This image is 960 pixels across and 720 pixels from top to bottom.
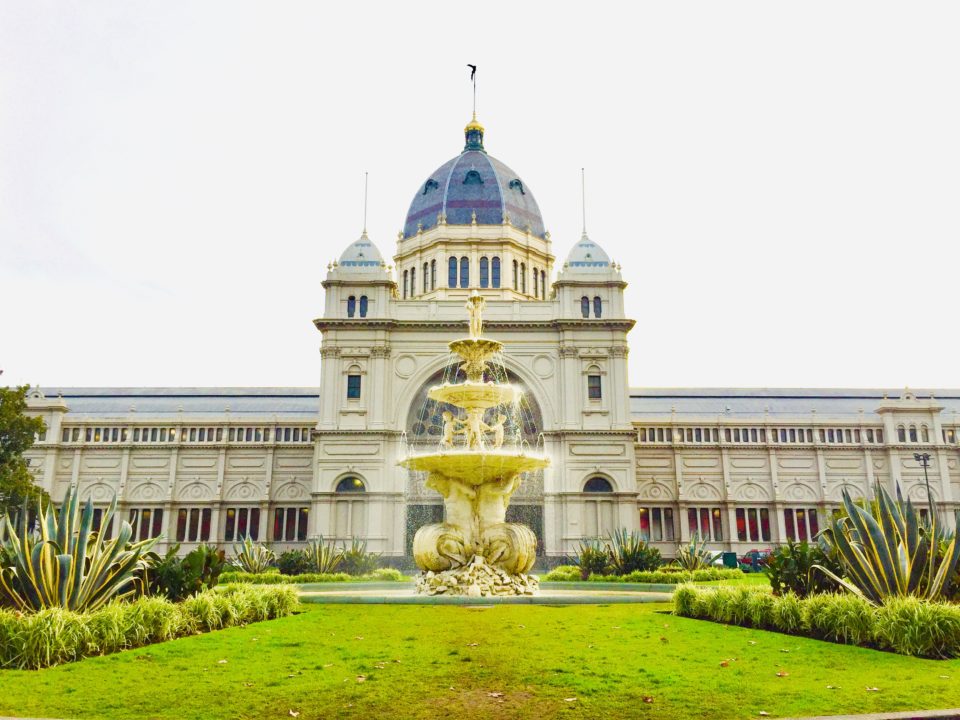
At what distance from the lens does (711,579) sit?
94.0ft

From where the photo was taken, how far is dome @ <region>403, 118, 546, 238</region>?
5988cm

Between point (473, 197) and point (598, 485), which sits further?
point (473, 197)

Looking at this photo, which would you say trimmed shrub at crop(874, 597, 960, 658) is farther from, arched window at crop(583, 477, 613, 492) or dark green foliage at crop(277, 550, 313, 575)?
arched window at crop(583, 477, 613, 492)

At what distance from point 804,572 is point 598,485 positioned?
33254 millimetres

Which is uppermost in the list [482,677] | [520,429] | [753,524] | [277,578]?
[520,429]

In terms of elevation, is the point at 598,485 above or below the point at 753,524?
above

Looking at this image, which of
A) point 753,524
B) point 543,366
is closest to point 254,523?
point 543,366

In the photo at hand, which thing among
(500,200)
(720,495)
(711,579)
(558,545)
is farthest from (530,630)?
(500,200)

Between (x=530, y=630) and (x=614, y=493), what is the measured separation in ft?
116

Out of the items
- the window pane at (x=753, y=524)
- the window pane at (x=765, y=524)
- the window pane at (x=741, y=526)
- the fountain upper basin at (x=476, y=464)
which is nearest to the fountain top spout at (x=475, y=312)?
the fountain upper basin at (x=476, y=464)

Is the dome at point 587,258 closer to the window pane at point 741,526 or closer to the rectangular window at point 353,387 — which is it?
the rectangular window at point 353,387

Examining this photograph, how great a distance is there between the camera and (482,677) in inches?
366

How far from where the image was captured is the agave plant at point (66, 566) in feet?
39.2

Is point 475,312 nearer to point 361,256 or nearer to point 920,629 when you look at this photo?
point 920,629
